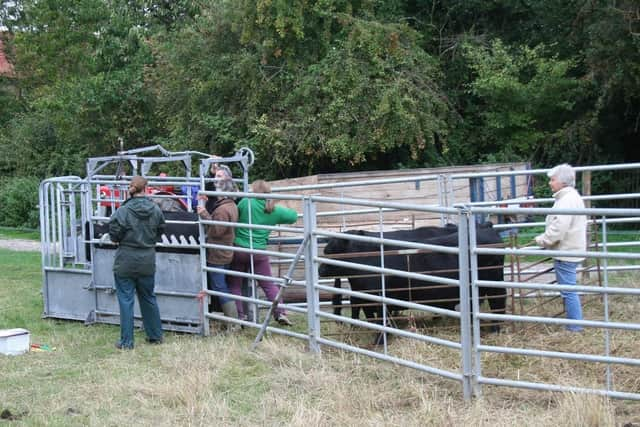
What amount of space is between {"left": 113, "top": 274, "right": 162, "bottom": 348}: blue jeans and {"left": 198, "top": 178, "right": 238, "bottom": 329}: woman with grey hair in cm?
68

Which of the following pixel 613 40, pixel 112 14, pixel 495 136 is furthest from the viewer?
pixel 112 14

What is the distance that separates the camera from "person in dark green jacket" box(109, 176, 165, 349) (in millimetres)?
8750

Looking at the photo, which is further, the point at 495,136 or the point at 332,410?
the point at 495,136

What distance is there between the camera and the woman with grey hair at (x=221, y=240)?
901 cm

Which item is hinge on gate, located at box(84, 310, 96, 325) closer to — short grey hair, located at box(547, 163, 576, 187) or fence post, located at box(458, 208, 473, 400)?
fence post, located at box(458, 208, 473, 400)

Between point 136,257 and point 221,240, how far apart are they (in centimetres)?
92

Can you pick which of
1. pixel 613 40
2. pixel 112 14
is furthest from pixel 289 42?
pixel 112 14

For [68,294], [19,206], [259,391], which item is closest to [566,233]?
[259,391]

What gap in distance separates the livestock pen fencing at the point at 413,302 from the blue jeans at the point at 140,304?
471 mm

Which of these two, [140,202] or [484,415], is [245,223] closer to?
[140,202]

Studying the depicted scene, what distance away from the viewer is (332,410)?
20.0 feet

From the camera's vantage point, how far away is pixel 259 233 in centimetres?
920

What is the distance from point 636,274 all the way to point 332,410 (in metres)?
5.79

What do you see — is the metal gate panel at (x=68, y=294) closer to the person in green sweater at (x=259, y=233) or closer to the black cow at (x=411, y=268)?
the person in green sweater at (x=259, y=233)
